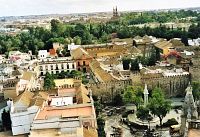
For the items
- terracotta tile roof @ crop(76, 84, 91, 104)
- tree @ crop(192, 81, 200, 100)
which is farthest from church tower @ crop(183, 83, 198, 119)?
tree @ crop(192, 81, 200, 100)

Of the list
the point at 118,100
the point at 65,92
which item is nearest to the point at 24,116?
the point at 65,92

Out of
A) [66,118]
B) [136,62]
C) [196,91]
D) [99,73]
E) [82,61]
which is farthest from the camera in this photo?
[82,61]

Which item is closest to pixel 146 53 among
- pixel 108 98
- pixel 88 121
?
pixel 108 98

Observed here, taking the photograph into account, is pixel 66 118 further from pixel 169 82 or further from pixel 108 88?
pixel 169 82

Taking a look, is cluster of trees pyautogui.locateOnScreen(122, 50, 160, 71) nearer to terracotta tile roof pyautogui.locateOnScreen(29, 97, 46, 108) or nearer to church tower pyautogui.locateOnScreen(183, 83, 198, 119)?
terracotta tile roof pyautogui.locateOnScreen(29, 97, 46, 108)

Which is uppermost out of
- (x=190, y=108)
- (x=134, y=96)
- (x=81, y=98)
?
(x=190, y=108)

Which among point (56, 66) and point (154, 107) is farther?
point (56, 66)

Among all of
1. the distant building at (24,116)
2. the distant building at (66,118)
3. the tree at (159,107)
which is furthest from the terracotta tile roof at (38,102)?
the tree at (159,107)

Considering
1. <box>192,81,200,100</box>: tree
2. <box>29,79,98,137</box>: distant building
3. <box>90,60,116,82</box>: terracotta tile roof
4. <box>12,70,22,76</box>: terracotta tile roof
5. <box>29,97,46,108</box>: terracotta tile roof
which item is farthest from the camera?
<box>12,70,22,76</box>: terracotta tile roof

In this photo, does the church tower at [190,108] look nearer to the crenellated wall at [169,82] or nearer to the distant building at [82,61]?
the crenellated wall at [169,82]

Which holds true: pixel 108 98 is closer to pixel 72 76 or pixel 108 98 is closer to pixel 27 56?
pixel 72 76

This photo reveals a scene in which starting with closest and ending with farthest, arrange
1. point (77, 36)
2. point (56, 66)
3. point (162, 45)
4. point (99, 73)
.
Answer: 1. point (99, 73)
2. point (56, 66)
3. point (162, 45)
4. point (77, 36)
